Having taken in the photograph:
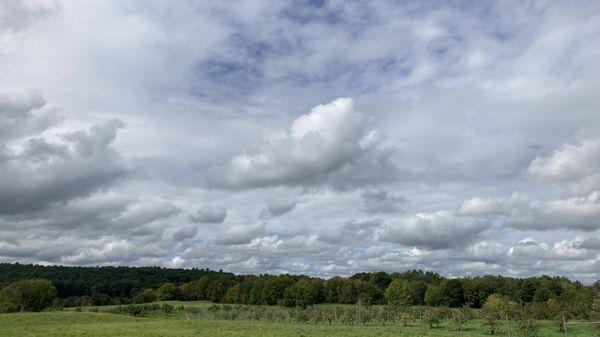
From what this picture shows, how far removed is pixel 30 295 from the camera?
110 metres

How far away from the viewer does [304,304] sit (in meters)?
141

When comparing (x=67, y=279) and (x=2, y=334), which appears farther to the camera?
(x=67, y=279)

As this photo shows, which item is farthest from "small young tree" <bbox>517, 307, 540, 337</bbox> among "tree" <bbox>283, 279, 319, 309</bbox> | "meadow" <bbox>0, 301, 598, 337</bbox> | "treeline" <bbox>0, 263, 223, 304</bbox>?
"treeline" <bbox>0, 263, 223, 304</bbox>

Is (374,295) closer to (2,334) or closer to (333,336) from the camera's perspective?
(333,336)

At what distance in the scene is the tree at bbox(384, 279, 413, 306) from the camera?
139 m

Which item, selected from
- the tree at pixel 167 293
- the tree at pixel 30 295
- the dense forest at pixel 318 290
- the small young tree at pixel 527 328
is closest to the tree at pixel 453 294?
the dense forest at pixel 318 290

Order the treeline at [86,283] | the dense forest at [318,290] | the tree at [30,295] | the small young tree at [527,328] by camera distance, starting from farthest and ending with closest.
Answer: the treeline at [86,283] → the dense forest at [318,290] → the tree at [30,295] → the small young tree at [527,328]

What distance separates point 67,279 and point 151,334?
510 ft

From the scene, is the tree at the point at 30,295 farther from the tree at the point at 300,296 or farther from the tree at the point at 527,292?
the tree at the point at 527,292

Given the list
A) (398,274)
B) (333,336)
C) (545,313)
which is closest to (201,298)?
(398,274)

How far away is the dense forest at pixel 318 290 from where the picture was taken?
138 m

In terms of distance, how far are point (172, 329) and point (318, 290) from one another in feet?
344

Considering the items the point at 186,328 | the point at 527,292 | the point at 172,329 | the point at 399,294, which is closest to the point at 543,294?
the point at 527,292

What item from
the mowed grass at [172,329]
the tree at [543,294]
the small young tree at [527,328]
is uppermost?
the tree at [543,294]
